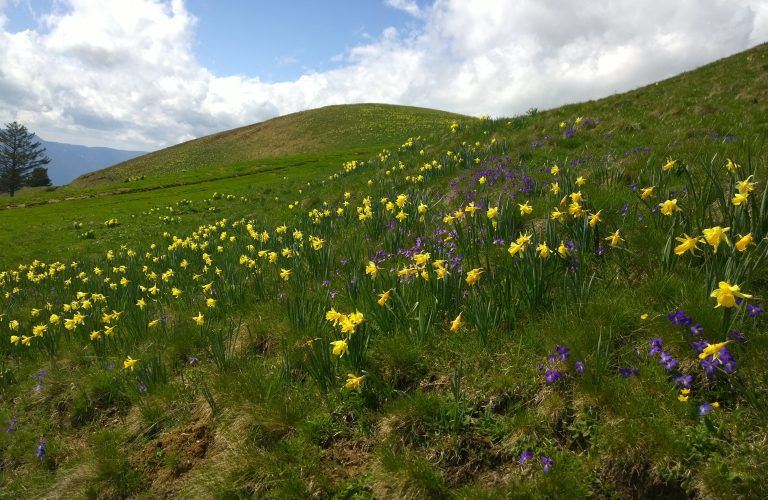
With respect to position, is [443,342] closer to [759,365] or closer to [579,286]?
[579,286]

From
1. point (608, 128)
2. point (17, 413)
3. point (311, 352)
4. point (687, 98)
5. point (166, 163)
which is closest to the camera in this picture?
point (311, 352)

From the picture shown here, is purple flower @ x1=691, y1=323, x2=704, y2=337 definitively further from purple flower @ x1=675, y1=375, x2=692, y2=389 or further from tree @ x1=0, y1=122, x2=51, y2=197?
tree @ x1=0, y1=122, x2=51, y2=197

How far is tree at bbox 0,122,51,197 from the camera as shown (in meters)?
60.4

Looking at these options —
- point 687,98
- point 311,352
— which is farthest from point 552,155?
point 687,98

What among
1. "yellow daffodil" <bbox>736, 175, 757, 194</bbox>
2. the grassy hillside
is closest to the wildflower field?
"yellow daffodil" <bbox>736, 175, 757, 194</bbox>

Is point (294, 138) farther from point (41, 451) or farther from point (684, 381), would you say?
point (684, 381)

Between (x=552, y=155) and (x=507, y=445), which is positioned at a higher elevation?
(x=552, y=155)

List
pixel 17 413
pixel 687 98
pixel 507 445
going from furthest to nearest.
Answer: pixel 687 98 → pixel 17 413 → pixel 507 445

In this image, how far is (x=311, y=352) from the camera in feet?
8.84

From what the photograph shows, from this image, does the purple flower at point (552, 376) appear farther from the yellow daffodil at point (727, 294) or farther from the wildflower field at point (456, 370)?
the yellow daffodil at point (727, 294)

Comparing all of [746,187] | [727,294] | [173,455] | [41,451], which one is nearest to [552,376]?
[727,294]

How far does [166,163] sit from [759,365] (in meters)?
59.5

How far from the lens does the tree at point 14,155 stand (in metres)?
60.4

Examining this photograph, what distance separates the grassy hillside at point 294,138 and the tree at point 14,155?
17135 mm
